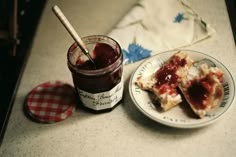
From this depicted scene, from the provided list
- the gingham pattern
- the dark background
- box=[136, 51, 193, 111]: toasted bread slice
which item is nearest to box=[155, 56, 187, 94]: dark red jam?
box=[136, 51, 193, 111]: toasted bread slice

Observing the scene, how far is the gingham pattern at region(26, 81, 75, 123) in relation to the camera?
31.8 inches

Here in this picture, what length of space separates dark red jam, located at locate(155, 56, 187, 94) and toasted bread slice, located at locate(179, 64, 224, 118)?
0.02 m

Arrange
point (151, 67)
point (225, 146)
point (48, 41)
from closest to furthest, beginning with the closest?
1. point (225, 146)
2. point (151, 67)
3. point (48, 41)

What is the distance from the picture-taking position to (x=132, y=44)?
3.18ft

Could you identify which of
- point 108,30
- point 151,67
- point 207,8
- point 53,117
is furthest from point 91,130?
point 207,8

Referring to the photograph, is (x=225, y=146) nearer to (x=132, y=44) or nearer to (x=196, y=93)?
(x=196, y=93)

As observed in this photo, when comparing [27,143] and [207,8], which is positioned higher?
[27,143]

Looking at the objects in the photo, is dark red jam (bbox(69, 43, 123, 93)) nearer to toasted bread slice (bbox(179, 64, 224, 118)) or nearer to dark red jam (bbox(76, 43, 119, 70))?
dark red jam (bbox(76, 43, 119, 70))

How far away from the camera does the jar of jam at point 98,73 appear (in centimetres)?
74

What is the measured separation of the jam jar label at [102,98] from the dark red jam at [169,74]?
0.31ft

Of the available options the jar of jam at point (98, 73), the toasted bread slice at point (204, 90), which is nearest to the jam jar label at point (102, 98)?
the jar of jam at point (98, 73)

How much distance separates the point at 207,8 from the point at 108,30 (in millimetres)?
322

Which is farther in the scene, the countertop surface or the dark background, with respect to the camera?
the dark background

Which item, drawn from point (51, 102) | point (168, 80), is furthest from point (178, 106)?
point (51, 102)
